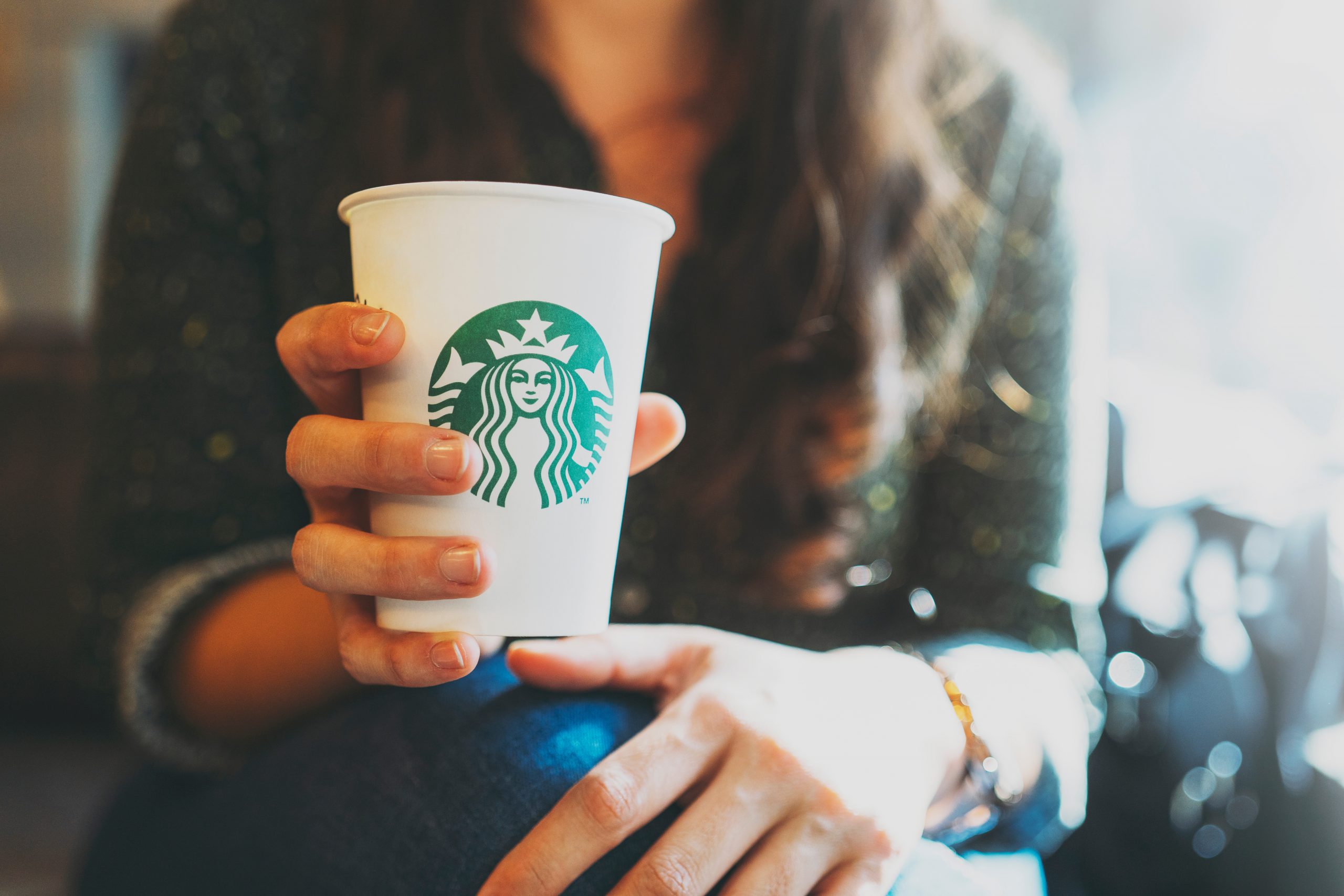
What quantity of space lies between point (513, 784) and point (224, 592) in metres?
0.41

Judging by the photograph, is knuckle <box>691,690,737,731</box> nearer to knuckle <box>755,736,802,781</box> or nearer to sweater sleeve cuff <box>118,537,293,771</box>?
knuckle <box>755,736,802,781</box>

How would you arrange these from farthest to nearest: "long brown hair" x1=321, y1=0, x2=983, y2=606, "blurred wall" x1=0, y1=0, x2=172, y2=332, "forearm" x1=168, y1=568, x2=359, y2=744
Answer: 1. "blurred wall" x1=0, y1=0, x2=172, y2=332
2. "long brown hair" x1=321, y1=0, x2=983, y2=606
3. "forearm" x1=168, y1=568, x2=359, y2=744

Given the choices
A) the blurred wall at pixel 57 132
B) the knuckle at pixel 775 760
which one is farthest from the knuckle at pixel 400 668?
the blurred wall at pixel 57 132

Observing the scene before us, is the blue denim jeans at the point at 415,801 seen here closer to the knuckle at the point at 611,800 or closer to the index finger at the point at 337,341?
the knuckle at the point at 611,800

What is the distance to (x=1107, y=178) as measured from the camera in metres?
1.80

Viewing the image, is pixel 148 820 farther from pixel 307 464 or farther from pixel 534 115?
pixel 534 115

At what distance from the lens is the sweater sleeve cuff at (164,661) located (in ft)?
2.50

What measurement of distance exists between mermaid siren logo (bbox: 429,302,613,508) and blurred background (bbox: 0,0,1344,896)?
26.1 inches

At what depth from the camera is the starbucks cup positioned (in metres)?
Result: 0.46

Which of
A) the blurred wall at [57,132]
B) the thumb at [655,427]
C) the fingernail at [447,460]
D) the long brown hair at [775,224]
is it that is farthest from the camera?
the blurred wall at [57,132]

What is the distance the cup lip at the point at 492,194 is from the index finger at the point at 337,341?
0.19 feet

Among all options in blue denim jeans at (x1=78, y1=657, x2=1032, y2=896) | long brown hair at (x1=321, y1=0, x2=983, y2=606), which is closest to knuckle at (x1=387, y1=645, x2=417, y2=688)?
blue denim jeans at (x1=78, y1=657, x2=1032, y2=896)

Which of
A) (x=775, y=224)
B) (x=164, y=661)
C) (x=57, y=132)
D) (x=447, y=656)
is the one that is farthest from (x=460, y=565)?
(x=57, y=132)

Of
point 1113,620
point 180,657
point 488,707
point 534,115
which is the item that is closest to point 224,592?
point 180,657
